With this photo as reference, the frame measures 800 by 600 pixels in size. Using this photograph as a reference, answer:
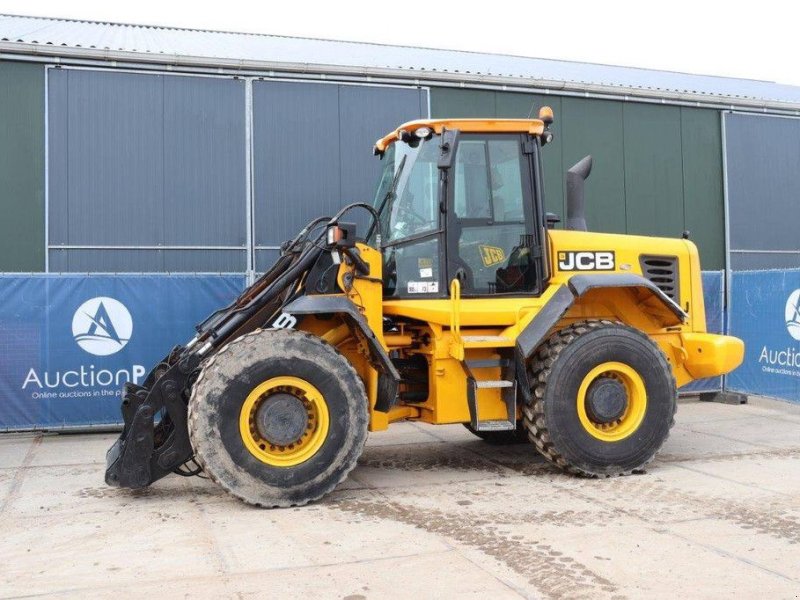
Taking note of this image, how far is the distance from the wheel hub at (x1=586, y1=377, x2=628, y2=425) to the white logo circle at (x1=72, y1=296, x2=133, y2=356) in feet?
18.2

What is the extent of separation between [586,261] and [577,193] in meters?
0.84

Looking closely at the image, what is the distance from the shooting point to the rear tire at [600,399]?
6535mm

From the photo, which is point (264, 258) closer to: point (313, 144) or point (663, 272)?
point (313, 144)

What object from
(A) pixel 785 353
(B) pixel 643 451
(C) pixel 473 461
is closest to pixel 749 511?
(B) pixel 643 451

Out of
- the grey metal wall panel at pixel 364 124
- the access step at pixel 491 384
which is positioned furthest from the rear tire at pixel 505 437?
the grey metal wall panel at pixel 364 124

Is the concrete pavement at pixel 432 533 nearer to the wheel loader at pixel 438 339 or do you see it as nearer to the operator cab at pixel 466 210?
the wheel loader at pixel 438 339

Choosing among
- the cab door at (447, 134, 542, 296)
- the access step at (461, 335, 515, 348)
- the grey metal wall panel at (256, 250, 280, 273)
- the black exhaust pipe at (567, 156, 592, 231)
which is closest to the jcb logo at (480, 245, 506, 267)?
the cab door at (447, 134, 542, 296)

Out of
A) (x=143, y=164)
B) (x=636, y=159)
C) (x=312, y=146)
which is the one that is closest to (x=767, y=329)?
(x=636, y=159)

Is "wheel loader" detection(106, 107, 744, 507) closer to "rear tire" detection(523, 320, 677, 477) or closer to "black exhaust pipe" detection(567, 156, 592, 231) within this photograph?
"rear tire" detection(523, 320, 677, 477)

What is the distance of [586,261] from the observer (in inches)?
283

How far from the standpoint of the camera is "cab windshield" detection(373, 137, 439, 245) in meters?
6.79

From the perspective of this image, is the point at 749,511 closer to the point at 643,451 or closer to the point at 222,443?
the point at 643,451

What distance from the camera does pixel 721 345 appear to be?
7203mm

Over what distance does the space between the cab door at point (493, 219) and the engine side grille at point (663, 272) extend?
118 centimetres
